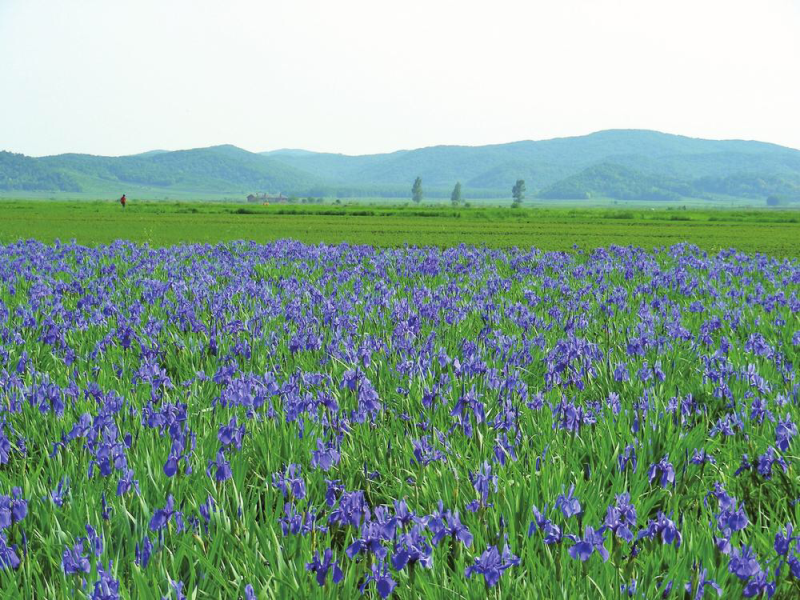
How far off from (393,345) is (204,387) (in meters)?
1.51

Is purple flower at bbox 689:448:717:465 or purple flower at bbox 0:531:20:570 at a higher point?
purple flower at bbox 689:448:717:465

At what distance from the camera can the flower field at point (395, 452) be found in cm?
228

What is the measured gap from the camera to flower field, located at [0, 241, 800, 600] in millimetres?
2275

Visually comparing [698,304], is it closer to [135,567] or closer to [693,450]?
[693,450]

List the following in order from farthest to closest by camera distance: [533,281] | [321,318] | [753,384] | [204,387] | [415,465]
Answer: [533,281], [321,318], [204,387], [753,384], [415,465]

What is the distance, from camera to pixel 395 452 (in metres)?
3.55

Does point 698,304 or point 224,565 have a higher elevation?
point 698,304

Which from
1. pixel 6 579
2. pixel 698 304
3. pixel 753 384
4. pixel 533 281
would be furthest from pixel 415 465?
pixel 533 281

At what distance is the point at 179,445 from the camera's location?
2.86 metres

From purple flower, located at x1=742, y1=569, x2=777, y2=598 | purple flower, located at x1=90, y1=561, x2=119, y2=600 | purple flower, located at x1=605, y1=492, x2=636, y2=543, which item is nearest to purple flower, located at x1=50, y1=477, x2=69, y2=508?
purple flower, located at x1=90, y1=561, x2=119, y2=600

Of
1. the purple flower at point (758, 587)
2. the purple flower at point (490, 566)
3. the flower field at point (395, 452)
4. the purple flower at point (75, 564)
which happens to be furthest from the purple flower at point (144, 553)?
the purple flower at point (758, 587)

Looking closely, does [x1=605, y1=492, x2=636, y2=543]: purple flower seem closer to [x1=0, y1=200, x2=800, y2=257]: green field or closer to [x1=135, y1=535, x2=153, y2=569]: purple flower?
[x1=135, y1=535, x2=153, y2=569]: purple flower

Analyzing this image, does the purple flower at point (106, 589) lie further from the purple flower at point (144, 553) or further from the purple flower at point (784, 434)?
the purple flower at point (784, 434)

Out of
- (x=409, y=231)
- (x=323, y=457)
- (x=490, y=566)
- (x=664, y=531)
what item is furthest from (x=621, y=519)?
(x=409, y=231)
